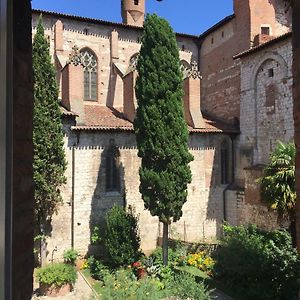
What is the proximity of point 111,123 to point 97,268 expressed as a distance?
6582 millimetres

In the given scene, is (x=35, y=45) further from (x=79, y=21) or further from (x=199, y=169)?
(x=199, y=169)

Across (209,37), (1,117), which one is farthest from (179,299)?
(209,37)

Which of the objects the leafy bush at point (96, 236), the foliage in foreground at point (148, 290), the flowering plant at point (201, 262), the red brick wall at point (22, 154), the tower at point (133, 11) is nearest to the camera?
the red brick wall at point (22, 154)

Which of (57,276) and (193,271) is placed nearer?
(57,276)

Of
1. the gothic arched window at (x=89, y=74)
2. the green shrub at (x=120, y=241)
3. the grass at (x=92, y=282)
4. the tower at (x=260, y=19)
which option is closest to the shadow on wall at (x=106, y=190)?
the grass at (x=92, y=282)

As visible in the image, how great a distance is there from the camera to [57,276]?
11.4 meters

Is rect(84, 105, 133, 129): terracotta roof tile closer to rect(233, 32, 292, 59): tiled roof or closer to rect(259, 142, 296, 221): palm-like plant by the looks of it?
rect(259, 142, 296, 221): palm-like plant

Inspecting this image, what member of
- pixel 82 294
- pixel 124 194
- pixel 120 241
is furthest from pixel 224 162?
pixel 82 294

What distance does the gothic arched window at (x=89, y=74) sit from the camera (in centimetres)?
Answer: 1903

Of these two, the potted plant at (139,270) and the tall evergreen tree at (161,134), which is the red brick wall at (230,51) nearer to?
the tall evergreen tree at (161,134)

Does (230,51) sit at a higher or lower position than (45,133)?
higher

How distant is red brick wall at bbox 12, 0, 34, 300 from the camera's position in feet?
6.36

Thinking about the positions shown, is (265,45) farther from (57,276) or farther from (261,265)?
(57,276)

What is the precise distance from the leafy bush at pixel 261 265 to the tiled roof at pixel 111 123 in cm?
699
